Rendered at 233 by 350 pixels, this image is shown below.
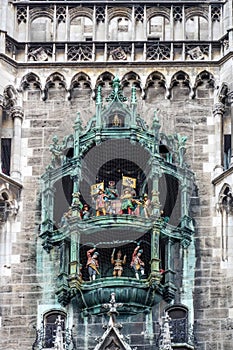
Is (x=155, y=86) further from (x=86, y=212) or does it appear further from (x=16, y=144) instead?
(x=86, y=212)

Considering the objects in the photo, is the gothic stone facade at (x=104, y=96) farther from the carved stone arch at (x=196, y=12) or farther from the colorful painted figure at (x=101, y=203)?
the colorful painted figure at (x=101, y=203)

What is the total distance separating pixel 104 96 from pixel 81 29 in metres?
1.80

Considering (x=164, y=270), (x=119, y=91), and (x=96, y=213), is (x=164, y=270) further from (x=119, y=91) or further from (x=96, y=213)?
(x=119, y=91)

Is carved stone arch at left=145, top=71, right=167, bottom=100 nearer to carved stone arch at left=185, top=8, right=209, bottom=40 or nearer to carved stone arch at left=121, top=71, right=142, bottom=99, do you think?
carved stone arch at left=121, top=71, right=142, bottom=99

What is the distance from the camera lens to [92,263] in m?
28.2

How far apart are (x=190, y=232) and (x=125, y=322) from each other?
2054 millimetres

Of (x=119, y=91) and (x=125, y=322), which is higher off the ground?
(x=119, y=91)

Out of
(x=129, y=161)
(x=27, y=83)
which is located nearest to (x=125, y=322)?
(x=129, y=161)

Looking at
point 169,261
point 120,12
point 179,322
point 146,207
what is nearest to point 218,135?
point 146,207

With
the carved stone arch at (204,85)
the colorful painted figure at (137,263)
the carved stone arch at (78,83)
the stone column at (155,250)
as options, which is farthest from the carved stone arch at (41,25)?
the colorful painted figure at (137,263)

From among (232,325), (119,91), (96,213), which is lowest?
(232,325)

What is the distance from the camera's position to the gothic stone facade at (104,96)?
92.1 feet

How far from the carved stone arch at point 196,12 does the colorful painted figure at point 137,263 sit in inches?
203

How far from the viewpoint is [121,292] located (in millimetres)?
27859
